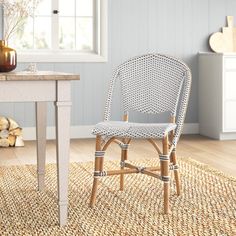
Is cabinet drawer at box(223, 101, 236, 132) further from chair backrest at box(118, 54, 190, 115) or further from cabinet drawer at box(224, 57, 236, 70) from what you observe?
chair backrest at box(118, 54, 190, 115)

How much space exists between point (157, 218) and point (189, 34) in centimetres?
382

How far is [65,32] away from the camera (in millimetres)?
6516

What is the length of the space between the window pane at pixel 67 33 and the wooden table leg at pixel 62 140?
348 cm

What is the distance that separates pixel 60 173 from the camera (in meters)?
3.15

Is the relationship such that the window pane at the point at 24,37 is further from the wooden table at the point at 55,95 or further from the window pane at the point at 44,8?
the wooden table at the point at 55,95

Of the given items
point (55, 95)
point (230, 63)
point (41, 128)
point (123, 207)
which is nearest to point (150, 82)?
point (41, 128)

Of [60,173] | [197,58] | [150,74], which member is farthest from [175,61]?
[197,58]

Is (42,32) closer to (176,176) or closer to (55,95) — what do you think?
(176,176)

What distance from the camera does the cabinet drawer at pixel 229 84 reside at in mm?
6277

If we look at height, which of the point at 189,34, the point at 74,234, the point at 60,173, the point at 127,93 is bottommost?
the point at 74,234

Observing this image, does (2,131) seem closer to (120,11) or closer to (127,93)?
(120,11)

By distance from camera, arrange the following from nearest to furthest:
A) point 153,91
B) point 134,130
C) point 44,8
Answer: point 134,130 → point 153,91 → point 44,8

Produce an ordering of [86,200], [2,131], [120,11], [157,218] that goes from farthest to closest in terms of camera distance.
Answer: [120,11], [2,131], [86,200], [157,218]

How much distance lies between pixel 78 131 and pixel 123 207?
3.05m
